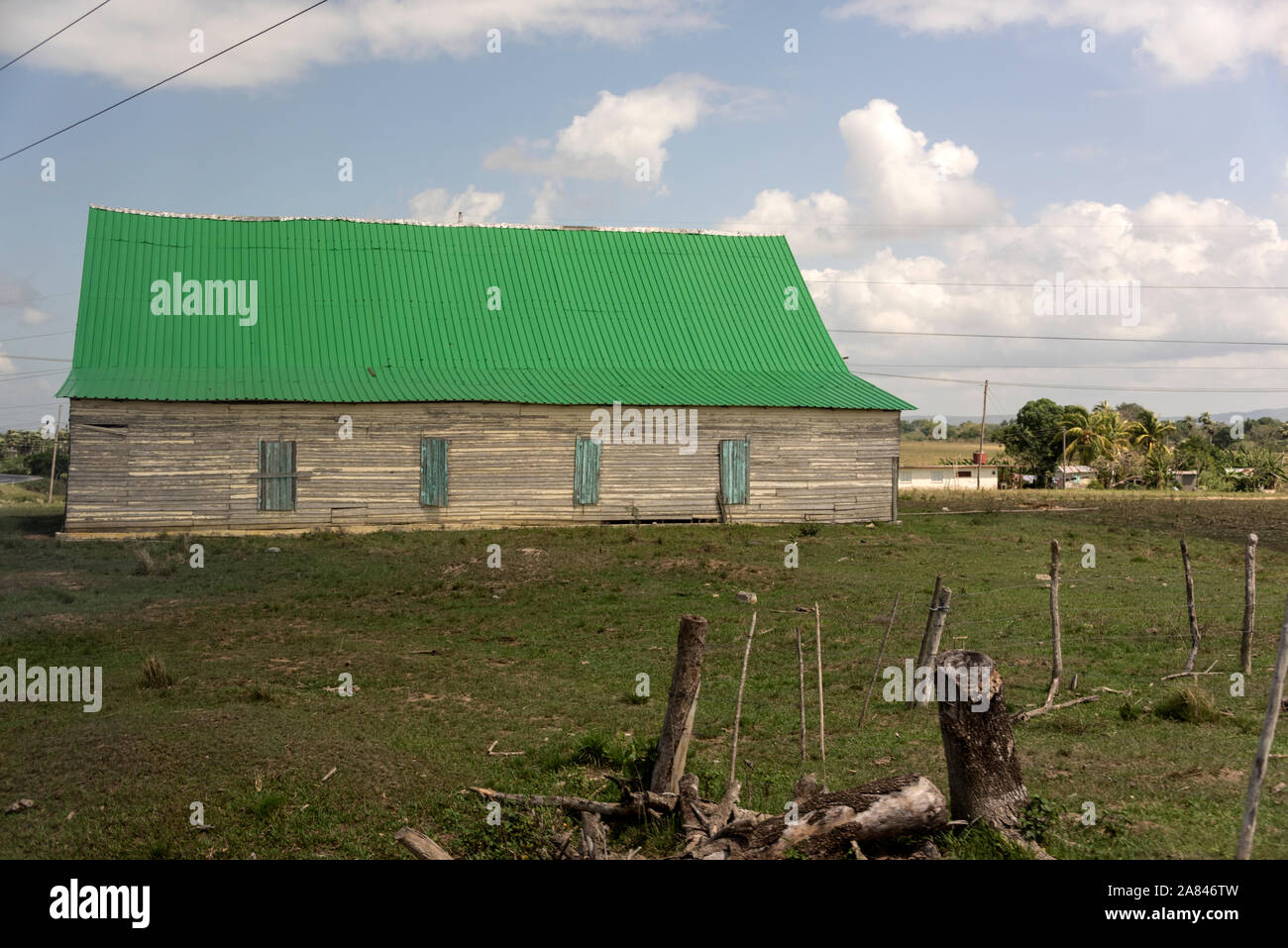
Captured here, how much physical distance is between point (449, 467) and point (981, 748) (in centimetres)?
2343

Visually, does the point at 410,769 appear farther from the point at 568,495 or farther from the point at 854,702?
the point at 568,495

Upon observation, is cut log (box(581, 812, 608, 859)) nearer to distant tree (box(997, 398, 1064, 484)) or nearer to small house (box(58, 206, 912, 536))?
small house (box(58, 206, 912, 536))

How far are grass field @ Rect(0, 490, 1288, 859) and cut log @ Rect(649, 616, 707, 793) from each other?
662mm

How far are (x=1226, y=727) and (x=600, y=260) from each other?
1120 inches

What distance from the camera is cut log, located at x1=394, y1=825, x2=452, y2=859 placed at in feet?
23.0

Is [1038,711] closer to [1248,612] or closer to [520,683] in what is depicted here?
[1248,612]

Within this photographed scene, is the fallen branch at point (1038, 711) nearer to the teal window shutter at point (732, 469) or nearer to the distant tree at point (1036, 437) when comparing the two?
the teal window shutter at point (732, 469)

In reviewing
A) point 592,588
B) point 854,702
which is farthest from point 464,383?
point 854,702

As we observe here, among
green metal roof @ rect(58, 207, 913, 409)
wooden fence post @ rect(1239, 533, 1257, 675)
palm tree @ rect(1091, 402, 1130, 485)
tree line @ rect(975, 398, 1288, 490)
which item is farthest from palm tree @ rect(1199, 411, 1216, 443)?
wooden fence post @ rect(1239, 533, 1257, 675)

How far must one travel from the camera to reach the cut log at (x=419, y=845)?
7018mm

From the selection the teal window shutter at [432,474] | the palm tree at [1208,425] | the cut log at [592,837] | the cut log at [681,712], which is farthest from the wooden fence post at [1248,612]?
the palm tree at [1208,425]

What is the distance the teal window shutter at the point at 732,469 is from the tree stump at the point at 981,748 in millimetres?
23513

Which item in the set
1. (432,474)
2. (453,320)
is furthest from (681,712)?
(453,320)
